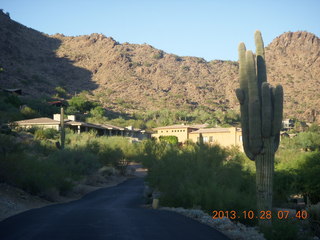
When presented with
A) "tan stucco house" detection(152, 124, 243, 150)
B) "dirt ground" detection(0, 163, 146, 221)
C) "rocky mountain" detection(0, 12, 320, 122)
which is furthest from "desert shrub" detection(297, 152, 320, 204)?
"rocky mountain" detection(0, 12, 320, 122)

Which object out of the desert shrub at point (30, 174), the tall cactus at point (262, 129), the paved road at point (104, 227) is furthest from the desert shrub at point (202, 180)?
the desert shrub at point (30, 174)

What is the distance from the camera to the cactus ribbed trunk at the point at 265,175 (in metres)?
12.8

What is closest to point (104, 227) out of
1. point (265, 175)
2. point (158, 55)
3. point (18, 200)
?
point (265, 175)

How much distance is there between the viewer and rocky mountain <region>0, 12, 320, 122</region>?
110 m

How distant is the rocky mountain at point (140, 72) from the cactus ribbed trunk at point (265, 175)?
294 ft

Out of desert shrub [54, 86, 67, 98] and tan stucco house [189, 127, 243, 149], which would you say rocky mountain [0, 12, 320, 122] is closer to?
desert shrub [54, 86, 67, 98]

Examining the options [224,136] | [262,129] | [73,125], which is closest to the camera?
[262,129]

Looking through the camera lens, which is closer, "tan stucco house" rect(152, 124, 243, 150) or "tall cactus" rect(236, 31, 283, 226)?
"tall cactus" rect(236, 31, 283, 226)

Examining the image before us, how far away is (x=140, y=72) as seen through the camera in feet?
439

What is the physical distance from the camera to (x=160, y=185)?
20219 mm

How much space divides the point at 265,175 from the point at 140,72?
402 feet

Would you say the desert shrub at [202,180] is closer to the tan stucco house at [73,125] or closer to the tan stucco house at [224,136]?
the tan stucco house at [224,136]

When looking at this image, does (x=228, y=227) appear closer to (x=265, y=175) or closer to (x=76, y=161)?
(x=265, y=175)

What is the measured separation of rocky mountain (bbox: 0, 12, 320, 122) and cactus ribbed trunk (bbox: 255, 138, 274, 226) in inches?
3530
